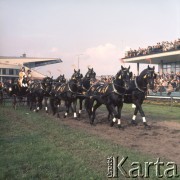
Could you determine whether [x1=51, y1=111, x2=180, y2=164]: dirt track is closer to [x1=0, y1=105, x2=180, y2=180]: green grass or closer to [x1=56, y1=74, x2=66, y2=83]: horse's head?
[x1=0, y1=105, x2=180, y2=180]: green grass

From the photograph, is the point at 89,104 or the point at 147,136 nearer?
the point at 147,136

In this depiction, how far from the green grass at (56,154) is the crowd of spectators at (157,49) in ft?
68.7

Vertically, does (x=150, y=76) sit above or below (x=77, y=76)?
below

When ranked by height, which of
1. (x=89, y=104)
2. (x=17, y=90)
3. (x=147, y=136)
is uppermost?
(x=17, y=90)

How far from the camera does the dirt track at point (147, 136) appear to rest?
9042 millimetres

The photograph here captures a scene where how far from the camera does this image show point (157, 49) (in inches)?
1303

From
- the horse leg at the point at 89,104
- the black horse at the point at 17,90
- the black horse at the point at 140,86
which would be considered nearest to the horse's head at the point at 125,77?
the black horse at the point at 140,86

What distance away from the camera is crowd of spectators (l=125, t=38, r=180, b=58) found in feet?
98.5

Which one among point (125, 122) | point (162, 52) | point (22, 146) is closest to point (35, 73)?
point (162, 52)

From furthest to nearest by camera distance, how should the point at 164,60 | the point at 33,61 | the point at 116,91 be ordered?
the point at 33,61 < the point at 164,60 < the point at 116,91

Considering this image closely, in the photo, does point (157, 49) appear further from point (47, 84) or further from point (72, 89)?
point (72, 89)

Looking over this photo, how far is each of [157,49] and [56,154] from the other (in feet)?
87.8

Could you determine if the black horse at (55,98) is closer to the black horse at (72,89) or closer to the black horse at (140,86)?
the black horse at (72,89)

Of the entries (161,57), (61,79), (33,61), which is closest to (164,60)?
(161,57)
